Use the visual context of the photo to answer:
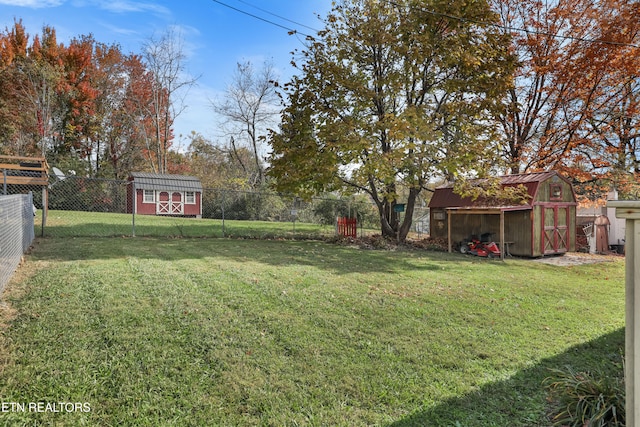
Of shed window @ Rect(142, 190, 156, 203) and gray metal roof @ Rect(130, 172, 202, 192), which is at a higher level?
gray metal roof @ Rect(130, 172, 202, 192)

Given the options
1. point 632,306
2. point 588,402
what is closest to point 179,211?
point 588,402

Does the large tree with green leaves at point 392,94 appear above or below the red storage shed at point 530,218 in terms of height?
above

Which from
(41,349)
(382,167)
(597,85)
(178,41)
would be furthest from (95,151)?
(597,85)

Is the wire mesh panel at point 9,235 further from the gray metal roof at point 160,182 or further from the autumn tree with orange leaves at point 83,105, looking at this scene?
the autumn tree with orange leaves at point 83,105

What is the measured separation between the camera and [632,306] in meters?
1.96

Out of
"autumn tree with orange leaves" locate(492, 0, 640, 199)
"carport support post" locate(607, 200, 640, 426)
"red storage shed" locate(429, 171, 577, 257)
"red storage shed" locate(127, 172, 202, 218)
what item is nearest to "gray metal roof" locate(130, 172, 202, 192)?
"red storage shed" locate(127, 172, 202, 218)

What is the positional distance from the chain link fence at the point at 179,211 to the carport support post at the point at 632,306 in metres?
10.3

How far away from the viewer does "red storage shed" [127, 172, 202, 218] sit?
2271cm

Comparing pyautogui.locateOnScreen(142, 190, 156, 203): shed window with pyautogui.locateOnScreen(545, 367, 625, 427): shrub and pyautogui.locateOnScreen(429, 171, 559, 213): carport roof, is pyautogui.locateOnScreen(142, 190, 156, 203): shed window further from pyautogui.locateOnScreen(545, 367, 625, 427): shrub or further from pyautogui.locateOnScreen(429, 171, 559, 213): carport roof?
pyautogui.locateOnScreen(545, 367, 625, 427): shrub

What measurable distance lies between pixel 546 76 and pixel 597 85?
1920 millimetres

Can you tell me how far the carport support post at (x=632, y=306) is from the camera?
194cm

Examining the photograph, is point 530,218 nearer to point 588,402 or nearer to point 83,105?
point 588,402

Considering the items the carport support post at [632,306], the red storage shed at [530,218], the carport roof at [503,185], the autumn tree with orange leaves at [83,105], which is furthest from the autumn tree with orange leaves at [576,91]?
the autumn tree with orange leaves at [83,105]

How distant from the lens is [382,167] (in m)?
10.1
